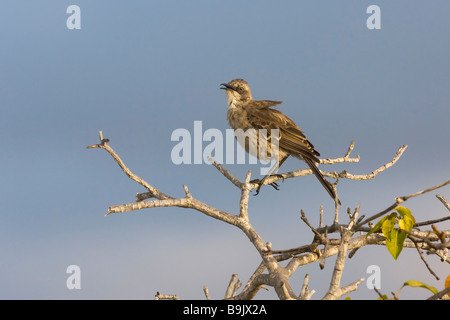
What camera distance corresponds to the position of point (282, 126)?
934cm

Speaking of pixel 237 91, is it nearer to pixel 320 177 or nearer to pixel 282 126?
pixel 282 126

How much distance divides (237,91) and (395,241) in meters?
5.89

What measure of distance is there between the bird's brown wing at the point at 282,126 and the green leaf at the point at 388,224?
3.68 m

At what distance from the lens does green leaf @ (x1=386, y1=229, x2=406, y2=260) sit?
4766 mm

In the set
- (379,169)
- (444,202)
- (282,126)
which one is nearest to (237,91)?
(282,126)

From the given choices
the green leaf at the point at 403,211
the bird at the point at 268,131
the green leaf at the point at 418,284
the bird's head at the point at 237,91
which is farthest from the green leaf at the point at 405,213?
the bird's head at the point at 237,91

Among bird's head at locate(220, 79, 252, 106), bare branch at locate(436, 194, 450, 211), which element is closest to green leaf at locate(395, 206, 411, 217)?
bare branch at locate(436, 194, 450, 211)

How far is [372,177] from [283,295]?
353 cm

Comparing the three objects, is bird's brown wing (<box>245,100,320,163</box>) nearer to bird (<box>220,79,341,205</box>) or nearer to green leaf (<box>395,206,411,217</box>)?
bird (<box>220,79,341,205</box>)
